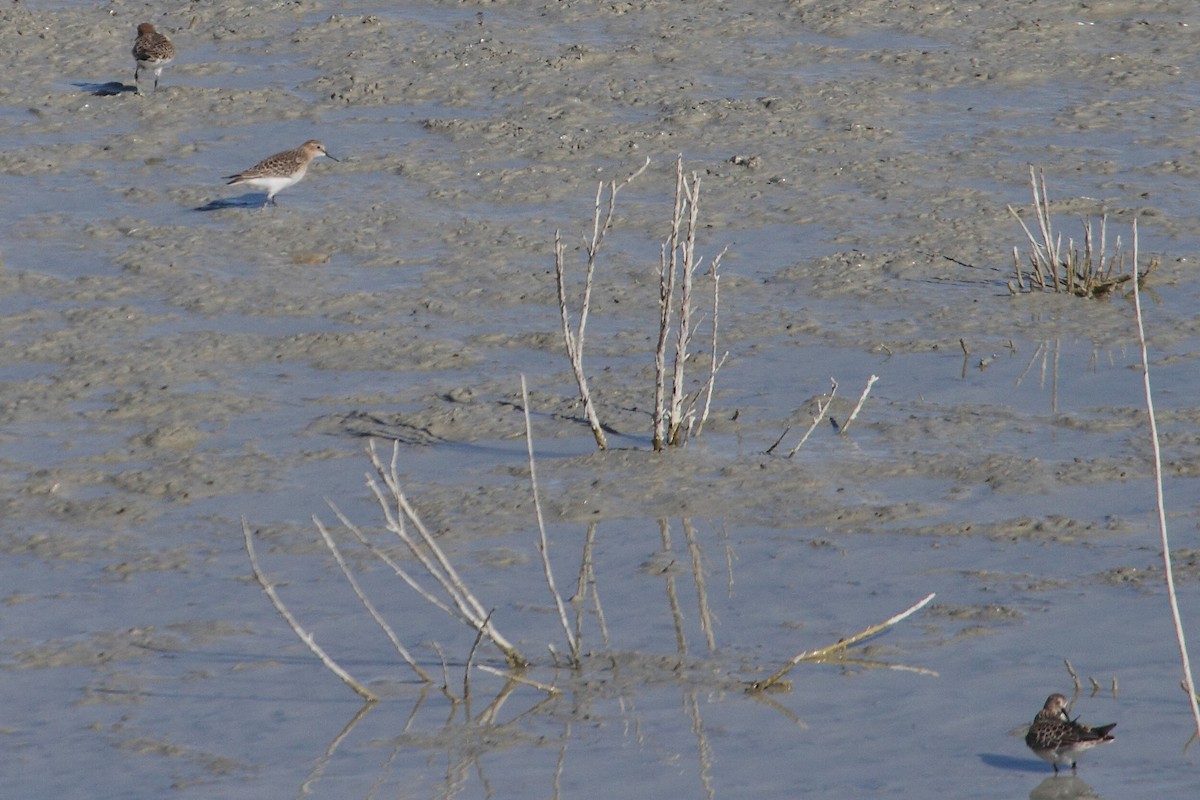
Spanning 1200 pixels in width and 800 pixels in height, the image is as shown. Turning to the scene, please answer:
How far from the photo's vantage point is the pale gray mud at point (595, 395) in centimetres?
Result: 641

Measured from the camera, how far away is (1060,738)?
18.9 feet

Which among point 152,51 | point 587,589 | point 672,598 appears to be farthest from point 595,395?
point 152,51

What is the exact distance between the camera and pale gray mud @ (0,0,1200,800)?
Answer: 6.41 metres

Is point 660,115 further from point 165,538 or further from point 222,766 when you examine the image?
point 222,766

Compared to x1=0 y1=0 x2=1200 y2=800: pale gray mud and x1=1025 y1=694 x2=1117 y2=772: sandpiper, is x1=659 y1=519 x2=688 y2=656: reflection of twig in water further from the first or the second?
x1=1025 y1=694 x2=1117 y2=772: sandpiper

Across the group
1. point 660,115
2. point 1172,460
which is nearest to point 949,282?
point 1172,460

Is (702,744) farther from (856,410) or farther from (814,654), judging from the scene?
(856,410)

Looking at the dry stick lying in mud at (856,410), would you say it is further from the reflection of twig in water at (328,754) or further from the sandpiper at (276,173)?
the sandpiper at (276,173)

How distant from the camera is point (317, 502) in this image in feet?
27.4

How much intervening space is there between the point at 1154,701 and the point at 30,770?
12.3 ft

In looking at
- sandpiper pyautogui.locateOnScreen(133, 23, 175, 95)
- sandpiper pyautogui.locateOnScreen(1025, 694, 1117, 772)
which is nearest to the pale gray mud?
sandpiper pyautogui.locateOnScreen(1025, 694, 1117, 772)

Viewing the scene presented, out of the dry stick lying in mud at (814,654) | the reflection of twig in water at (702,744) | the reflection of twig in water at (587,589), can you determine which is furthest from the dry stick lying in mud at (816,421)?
the reflection of twig in water at (702,744)

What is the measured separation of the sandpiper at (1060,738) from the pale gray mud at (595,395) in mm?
144

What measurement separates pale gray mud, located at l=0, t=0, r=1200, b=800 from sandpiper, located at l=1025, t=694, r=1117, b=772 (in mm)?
144
